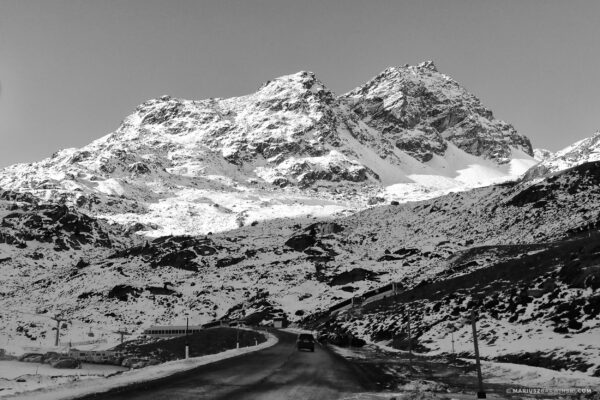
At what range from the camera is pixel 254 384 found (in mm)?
16500

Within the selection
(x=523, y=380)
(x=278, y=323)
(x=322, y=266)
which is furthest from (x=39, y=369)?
(x=322, y=266)

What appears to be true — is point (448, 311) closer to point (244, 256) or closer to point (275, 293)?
point (275, 293)

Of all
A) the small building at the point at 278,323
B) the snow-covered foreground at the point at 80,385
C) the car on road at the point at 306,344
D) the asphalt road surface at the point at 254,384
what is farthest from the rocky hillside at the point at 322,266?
the snow-covered foreground at the point at 80,385

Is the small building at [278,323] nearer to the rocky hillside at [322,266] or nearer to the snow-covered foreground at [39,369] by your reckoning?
the rocky hillside at [322,266]

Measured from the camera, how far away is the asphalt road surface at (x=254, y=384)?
546 inches

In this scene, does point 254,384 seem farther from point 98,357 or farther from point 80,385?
point 98,357

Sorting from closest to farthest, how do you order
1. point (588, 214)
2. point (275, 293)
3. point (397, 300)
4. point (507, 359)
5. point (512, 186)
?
1. point (507, 359)
2. point (397, 300)
3. point (588, 214)
4. point (275, 293)
5. point (512, 186)

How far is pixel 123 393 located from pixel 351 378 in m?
8.81

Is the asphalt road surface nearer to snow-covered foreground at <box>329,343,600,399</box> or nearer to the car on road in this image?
snow-covered foreground at <box>329,343,600,399</box>

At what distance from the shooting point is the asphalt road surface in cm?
1387

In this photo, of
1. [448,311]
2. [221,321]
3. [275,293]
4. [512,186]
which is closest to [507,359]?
[448,311]

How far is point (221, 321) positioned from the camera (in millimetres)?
107250

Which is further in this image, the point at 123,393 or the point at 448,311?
the point at 448,311

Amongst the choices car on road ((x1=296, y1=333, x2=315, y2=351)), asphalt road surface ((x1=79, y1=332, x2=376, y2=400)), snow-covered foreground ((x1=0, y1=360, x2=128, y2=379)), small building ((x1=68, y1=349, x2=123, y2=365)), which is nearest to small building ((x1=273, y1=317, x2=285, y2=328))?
small building ((x1=68, y1=349, x2=123, y2=365))
